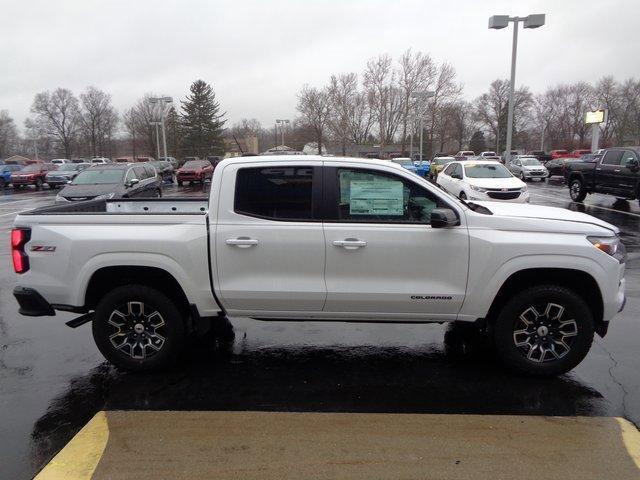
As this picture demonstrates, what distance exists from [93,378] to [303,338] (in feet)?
6.64

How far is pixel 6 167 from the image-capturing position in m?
34.6

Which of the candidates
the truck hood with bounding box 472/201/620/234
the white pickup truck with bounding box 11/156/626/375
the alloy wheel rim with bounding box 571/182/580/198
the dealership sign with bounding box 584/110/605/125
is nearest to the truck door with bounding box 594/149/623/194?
the alloy wheel rim with bounding box 571/182/580/198

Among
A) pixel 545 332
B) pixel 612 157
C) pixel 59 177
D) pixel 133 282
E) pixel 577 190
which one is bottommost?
pixel 545 332

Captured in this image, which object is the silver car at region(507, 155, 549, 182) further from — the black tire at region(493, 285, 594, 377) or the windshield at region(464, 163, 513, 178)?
the black tire at region(493, 285, 594, 377)

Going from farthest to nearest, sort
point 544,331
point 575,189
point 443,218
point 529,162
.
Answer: point 529,162
point 575,189
point 544,331
point 443,218

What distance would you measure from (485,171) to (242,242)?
42.6 ft

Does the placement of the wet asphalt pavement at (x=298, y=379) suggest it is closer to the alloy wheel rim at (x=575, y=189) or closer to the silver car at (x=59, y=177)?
the alloy wheel rim at (x=575, y=189)

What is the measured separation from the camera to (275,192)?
13.5 ft

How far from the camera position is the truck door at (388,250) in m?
3.93

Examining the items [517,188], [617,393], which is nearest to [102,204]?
[617,393]

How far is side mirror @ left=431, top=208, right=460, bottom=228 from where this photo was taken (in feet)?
12.4

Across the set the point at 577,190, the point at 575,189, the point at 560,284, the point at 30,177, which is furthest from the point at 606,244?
the point at 30,177

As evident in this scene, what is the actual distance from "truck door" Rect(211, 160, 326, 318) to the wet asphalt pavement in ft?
2.20

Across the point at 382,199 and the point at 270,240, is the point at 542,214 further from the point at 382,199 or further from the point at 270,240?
the point at 270,240
